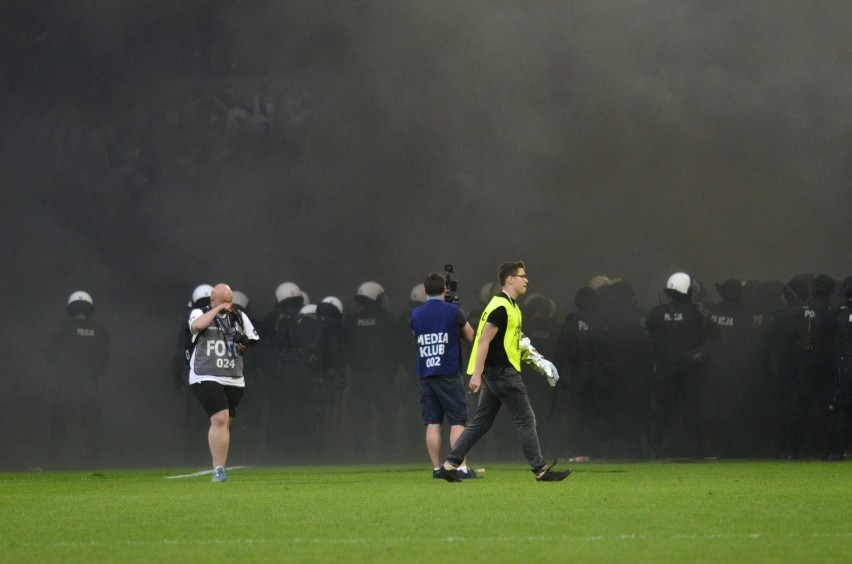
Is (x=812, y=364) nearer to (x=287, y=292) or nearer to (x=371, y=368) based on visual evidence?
(x=371, y=368)

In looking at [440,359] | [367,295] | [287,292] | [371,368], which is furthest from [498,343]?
[287,292]

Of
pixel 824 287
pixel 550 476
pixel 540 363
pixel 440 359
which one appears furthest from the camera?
pixel 824 287

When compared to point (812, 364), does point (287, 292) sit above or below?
above

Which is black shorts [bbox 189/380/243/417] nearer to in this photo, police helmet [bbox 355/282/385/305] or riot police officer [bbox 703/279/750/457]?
police helmet [bbox 355/282/385/305]

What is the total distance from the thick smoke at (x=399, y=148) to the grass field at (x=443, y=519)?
927 centimetres

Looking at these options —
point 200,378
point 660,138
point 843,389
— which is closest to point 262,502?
point 200,378

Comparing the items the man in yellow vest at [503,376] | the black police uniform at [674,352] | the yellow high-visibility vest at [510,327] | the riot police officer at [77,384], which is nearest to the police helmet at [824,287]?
the black police uniform at [674,352]

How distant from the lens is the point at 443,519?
8336 millimetres

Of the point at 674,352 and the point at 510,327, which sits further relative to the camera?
the point at 674,352

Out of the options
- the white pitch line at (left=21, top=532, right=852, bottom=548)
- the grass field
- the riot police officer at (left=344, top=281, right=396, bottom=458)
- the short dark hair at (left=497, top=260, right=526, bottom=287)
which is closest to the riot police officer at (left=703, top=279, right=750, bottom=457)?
the riot police officer at (left=344, top=281, right=396, bottom=458)

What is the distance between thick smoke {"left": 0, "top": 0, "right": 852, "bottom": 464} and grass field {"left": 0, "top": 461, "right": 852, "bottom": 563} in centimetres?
927

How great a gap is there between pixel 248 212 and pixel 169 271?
1.51 meters

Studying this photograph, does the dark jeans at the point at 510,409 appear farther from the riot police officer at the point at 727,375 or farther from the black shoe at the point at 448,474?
the riot police officer at the point at 727,375

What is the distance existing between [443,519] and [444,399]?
4.38 metres
